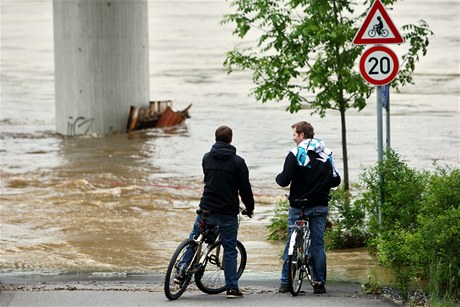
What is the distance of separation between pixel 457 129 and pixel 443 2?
36180 mm

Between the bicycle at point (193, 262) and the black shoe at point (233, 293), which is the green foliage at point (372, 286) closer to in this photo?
the black shoe at point (233, 293)

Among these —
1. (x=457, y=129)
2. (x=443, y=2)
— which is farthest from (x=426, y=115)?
(x=443, y=2)

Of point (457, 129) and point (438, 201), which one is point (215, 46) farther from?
point (438, 201)

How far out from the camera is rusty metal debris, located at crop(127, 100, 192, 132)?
26.8 m

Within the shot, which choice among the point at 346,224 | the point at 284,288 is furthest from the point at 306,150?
the point at 346,224

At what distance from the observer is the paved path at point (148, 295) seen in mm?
9977

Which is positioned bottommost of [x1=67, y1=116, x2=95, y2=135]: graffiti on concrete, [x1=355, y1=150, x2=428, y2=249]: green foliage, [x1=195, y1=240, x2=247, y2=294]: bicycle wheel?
[x1=195, y1=240, x2=247, y2=294]: bicycle wheel

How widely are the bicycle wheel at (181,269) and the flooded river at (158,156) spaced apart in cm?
227

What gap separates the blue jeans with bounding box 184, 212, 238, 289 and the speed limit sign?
2.93m

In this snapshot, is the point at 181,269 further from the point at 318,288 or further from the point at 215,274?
the point at 318,288

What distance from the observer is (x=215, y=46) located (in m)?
44.6

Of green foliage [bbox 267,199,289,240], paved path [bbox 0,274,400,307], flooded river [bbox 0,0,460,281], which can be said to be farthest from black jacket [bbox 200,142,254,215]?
green foliage [bbox 267,199,289,240]

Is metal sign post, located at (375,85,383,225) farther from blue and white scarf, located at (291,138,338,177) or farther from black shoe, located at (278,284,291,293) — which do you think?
black shoe, located at (278,284,291,293)

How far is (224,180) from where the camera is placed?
10.3 m
